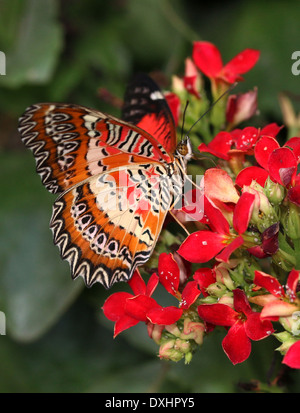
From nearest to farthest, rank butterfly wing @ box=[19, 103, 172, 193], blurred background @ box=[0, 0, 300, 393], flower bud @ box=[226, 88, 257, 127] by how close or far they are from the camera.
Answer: butterfly wing @ box=[19, 103, 172, 193] → flower bud @ box=[226, 88, 257, 127] → blurred background @ box=[0, 0, 300, 393]

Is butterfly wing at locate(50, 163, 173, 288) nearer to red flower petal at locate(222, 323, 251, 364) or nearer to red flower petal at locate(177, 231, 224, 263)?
red flower petal at locate(177, 231, 224, 263)

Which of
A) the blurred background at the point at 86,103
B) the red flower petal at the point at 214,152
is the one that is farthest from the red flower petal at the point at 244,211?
the blurred background at the point at 86,103

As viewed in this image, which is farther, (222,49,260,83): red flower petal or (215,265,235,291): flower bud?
(222,49,260,83): red flower petal

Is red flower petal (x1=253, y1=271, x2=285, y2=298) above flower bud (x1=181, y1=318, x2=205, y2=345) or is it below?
above

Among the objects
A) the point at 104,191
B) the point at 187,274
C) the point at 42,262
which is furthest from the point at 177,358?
the point at 42,262

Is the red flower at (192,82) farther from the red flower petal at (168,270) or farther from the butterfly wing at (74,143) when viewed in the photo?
the red flower petal at (168,270)

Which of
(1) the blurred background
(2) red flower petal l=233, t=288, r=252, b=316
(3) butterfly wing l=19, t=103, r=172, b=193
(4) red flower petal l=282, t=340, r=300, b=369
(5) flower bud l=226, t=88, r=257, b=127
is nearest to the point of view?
(4) red flower petal l=282, t=340, r=300, b=369

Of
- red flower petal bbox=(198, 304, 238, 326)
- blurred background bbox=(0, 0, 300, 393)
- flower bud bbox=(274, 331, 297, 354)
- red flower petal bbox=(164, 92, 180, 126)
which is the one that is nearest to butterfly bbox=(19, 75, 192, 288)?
red flower petal bbox=(164, 92, 180, 126)
